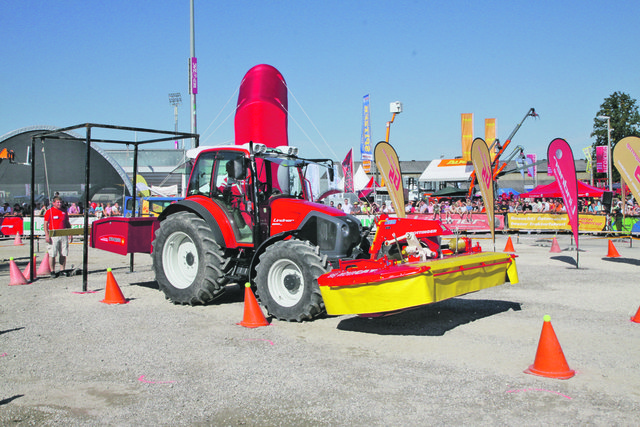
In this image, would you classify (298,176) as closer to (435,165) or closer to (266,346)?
(266,346)

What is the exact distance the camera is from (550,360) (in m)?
4.77

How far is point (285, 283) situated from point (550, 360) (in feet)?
11.3

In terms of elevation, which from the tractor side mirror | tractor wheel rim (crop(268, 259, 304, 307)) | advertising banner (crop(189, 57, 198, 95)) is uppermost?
advertising banner (crop(189, 57, 198, 95))

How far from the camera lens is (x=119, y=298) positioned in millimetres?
8484

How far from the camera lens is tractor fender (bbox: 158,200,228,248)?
784 cm

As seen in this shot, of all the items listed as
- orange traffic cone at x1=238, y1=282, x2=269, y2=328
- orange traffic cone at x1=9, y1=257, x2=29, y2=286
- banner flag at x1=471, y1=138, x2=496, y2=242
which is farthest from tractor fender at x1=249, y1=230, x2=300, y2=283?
banner flag at x1=471, y1=138, x2=496, y2=242

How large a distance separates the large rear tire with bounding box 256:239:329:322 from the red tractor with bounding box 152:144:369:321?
0.01 meters

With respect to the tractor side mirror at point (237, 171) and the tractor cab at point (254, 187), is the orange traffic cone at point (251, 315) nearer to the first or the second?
the tractor cab at point (254, 187)

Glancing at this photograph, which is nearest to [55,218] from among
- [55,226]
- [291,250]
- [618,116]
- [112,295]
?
[55,226]

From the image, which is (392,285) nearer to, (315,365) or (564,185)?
(315,365)

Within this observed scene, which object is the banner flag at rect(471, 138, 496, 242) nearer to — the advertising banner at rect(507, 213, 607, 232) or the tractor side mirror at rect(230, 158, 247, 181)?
the tractor side mirror at rect(230, 158, 247, 181)

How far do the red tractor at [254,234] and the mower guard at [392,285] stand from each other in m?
0.51

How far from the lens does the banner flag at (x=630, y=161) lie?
12156mm

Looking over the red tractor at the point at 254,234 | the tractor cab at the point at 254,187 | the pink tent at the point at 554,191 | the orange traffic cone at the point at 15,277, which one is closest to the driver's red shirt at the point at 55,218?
the orange traffic cone at the point at 15,277
